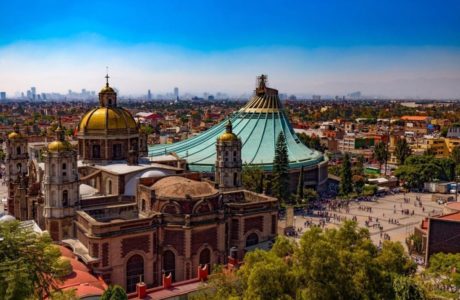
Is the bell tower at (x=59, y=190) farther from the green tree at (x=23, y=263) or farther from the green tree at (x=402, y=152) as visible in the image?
the green tree at (x=402, y=152)

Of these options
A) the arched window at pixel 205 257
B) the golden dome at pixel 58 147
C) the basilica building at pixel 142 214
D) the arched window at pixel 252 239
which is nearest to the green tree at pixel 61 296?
the basilica building at pixel 142 214

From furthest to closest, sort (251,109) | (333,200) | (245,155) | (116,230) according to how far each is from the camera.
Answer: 1. (251,109)
2. (245,155)
3. (333,200)
4. (116,230)

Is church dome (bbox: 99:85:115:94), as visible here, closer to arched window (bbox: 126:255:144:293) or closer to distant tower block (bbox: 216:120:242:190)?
distant tower block (bbox: 216:120:242:190)

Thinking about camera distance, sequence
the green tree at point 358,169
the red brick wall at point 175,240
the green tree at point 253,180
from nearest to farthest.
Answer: the red brick wall at point 175,240
the green tree at point 253,180
the green tree at point 358,169

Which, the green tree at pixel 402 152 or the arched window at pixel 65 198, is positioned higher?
the arched window at pixel 65 198

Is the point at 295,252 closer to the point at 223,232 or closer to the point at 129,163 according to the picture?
the point at 223,232

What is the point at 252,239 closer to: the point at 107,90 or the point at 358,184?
the point at 107,90

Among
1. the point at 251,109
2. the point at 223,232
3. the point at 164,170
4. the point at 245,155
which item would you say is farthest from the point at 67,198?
the point at 251,109
